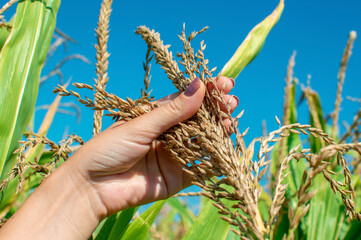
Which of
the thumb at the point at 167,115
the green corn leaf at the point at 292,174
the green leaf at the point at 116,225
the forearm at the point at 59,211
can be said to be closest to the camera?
the thumb at the point at 167,115

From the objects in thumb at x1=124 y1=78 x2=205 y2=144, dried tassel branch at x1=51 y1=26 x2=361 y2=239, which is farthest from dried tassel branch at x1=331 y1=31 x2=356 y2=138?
thumb at x1=124 y1=78 x2=205 y2=144

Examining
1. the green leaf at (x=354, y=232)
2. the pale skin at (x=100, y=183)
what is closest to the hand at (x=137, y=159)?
the pale skin at (x=100, y=183)

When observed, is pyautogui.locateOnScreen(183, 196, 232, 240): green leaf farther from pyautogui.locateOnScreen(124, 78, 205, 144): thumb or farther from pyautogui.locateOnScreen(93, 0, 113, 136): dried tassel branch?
pyautogui.locateOnScreen(93, 0, 113, 136): dried tassel branch

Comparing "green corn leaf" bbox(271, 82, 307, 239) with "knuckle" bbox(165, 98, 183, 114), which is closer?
"knuckle" bbox(165, 98, 183, 114)

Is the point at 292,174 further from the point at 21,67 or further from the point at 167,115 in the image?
the point at 21,67

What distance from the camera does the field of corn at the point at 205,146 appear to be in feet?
2.29

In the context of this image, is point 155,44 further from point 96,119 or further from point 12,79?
point 12,79

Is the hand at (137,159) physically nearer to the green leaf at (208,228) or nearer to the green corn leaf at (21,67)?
the green leaf at (208,228)

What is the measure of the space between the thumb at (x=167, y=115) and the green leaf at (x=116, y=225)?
35cm

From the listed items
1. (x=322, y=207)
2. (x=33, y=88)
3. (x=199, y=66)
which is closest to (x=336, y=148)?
(x=199, y=66)

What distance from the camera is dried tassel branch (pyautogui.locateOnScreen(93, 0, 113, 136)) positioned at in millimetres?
1361

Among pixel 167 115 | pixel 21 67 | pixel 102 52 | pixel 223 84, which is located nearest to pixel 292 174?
pixel 223 84

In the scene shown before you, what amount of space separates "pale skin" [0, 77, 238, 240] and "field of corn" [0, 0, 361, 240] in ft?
0.14

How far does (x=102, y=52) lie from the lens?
1.45 m
